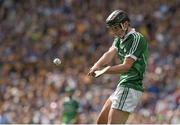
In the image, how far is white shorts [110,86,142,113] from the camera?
913 cm

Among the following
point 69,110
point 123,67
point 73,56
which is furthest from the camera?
point 73,56

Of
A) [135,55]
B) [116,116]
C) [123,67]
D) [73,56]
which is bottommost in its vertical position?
[116,116]

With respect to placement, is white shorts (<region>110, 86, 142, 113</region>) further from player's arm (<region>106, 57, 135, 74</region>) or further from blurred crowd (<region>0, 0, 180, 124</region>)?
blurred crowd (<region>0, 0, 180, 124</region>)

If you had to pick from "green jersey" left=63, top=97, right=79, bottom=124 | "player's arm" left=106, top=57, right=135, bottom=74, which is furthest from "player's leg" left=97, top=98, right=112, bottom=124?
"green jersey" left=63, top=97, right=79, bottom=124

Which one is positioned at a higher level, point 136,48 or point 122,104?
point 136,48

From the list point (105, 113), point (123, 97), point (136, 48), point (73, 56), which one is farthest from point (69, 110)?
point (136, 48)

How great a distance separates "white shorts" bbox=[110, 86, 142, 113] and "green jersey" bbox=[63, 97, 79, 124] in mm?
7371

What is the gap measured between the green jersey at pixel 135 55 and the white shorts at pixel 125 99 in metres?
0.06

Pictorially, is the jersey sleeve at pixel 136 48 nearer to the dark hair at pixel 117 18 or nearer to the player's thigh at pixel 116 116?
the dark hair at pixel 117 18

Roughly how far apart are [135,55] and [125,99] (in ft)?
1.86

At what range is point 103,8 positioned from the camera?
21781 mm

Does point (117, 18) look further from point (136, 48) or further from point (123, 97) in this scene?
point (123, 97)

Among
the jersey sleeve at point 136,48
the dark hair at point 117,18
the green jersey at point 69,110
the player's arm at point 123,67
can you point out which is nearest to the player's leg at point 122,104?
the player's arm at point 123,67

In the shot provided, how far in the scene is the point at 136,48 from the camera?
29.9 ft
